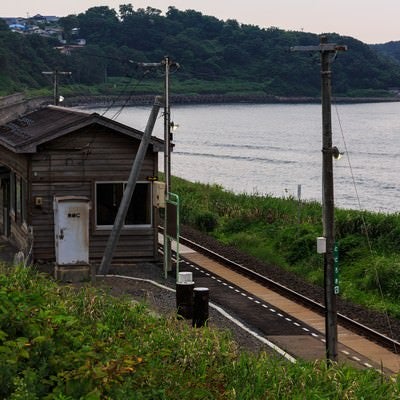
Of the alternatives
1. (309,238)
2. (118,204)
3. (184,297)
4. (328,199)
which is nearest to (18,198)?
(118,204)

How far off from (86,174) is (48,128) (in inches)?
97.4

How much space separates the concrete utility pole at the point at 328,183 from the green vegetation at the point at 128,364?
3077 mm

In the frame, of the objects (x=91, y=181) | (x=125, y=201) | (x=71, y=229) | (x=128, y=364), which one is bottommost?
(x=71, y=229)

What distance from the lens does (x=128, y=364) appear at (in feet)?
→ 35.1

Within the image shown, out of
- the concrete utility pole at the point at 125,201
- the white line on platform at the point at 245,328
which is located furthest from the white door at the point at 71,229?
the white line on platform at the point at 245,328

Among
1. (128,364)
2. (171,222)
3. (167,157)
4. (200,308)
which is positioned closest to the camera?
(128,364)

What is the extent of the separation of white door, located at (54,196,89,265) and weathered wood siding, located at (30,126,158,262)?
51.8 inches

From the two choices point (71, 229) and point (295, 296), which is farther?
point (71, 229)

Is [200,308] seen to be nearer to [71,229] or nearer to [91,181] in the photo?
[71,229]

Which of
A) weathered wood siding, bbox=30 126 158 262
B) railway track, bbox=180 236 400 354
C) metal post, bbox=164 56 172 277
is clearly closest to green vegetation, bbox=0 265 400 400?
railway track, bbox=180 236 400 354

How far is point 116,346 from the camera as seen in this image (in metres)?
11.9

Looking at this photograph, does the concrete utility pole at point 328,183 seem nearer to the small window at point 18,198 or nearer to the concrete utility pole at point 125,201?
the concrete utility pole at point 125,201

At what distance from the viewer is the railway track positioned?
20469 mm

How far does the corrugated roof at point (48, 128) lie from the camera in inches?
1051
